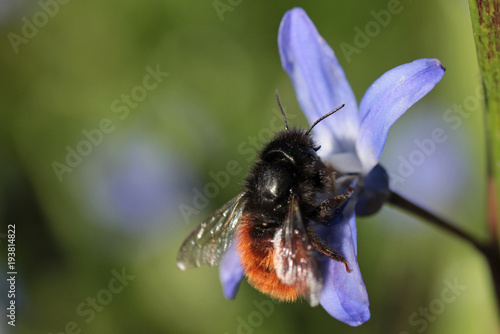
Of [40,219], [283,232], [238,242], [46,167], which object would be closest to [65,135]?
[46,167]

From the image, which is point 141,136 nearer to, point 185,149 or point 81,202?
point 185,149

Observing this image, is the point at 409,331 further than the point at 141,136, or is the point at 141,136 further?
the point at 141,136

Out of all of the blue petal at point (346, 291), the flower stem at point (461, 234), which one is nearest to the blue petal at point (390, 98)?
the flower stem at point (461, 234)

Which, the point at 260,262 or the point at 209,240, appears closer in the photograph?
the point at 260,262

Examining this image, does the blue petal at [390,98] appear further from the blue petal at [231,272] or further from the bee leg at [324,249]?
the blue petal at [231,272]

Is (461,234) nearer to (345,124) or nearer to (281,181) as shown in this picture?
(345,124)

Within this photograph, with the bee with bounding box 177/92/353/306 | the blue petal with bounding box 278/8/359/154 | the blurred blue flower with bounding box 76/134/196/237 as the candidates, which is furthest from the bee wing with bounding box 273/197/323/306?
the blurred blue flower with bounding box 76/134/196/237

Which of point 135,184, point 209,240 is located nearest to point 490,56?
point 209,240

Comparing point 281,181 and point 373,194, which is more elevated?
point 281,181
